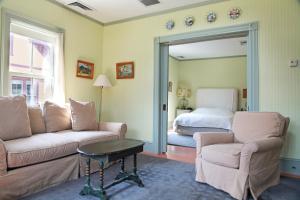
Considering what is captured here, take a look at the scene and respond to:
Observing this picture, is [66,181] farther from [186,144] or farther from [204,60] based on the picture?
[204,60]

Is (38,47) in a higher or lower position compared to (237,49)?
lower

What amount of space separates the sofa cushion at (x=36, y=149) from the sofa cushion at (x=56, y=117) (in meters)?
0.41

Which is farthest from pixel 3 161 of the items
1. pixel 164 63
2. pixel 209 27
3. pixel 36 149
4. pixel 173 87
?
pixel 173 87

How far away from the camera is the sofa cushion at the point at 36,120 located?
9.97 feet

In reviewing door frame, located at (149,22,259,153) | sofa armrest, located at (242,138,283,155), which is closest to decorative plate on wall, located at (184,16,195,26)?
door frame, located at (149,22,259,153)

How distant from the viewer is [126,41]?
457cm

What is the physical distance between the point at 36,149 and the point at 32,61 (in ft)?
6.05

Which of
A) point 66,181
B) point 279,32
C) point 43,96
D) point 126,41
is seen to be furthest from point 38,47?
point 279,32

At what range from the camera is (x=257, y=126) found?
2791mm

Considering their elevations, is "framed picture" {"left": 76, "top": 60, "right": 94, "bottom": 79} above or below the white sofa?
above

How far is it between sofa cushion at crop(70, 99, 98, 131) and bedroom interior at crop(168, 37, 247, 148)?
2.25 m

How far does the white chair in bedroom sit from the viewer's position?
2.20 metres

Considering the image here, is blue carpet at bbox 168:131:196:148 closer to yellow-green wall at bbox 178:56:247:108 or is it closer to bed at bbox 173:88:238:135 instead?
bed at bbox 173:88:238:135

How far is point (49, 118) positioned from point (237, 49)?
5608 mm
